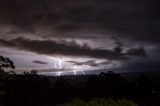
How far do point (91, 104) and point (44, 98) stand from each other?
50.1m

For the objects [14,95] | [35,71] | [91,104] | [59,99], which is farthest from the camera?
[59,99]

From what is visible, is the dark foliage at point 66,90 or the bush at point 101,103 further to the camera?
the dark foliage at point 66,90

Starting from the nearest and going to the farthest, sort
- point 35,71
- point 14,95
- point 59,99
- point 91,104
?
point 91,104 < point 14,95 < point 35,71 < point 59,99

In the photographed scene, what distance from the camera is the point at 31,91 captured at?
2307 inches

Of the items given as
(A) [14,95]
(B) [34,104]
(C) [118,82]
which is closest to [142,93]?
(C) [118,82]

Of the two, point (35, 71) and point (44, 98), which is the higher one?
point (35, 71)

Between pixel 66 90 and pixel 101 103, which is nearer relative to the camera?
pixel 101 103

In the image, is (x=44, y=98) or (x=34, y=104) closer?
(x=34, y=104)

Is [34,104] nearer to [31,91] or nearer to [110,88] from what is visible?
[31,91]

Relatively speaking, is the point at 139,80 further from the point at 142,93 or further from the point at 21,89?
the point at 21,89

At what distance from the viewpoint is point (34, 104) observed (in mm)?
59750

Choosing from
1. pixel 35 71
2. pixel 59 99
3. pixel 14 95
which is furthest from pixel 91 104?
pixel 59 99

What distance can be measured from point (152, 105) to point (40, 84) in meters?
26.3

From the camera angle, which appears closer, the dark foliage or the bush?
the bush
